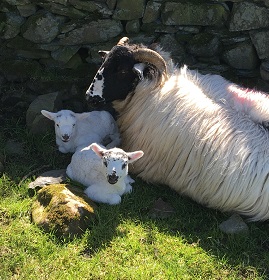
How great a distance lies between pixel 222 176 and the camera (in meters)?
4.56

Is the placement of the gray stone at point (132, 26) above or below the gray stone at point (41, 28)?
above

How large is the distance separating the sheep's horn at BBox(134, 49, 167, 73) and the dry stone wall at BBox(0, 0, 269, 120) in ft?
2.77

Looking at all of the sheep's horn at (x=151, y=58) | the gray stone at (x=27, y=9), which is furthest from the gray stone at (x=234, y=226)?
the gray stone at (x=27, y=9)

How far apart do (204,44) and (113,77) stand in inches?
53.2

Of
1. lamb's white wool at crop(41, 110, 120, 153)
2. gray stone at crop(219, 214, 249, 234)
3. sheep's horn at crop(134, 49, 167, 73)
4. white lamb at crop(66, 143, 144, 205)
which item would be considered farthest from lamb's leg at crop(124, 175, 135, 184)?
sheep's horn at crop(134, 49, 167, 73)

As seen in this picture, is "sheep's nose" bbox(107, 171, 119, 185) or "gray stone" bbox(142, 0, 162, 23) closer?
"sheep's nose" bbox(107, 171, 119, 185)

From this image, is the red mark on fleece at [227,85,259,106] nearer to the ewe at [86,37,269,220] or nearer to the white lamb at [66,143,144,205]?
the ewe at [86,37,269,220]

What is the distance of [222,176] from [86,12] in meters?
2.45

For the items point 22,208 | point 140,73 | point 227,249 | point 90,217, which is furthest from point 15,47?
point 227,249

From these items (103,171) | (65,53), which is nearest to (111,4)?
(65,53)

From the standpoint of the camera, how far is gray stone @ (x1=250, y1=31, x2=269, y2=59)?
219 inches

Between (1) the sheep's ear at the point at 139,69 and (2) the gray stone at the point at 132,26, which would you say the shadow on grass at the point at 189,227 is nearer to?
(1) the sheep's ear at the point at 139,69

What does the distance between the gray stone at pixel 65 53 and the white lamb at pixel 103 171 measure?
4.59ft

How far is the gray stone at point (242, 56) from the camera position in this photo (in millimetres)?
5645
